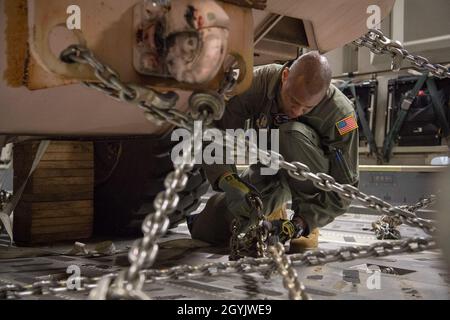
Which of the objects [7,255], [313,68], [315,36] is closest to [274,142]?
[313,68]

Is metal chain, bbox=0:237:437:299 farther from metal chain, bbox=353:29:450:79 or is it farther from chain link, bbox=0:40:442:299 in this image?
metal chain, bbox=353:29:450:79

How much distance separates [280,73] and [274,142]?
34cm

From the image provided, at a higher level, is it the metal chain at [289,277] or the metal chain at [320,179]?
the metal chain at [320,179]

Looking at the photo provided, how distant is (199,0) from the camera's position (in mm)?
1120

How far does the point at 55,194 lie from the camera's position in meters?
2.51

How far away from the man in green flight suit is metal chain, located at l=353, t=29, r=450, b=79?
0.86ft

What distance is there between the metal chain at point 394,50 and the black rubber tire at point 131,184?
43.6 inches

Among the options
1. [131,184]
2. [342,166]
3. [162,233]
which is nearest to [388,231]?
[342,166]

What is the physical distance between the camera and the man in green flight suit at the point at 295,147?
2098 mm

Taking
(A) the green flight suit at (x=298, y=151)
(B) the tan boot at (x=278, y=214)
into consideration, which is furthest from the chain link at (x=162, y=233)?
→ (B) the tan boot at (x=278, y=214)

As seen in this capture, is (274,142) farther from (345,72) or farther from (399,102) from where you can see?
(345,72)

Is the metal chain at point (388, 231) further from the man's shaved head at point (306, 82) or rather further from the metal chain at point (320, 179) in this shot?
the metal chain at point (320, 179)

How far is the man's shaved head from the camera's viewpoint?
6.72 ft

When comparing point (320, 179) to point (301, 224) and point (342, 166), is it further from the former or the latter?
point (342, 166)
